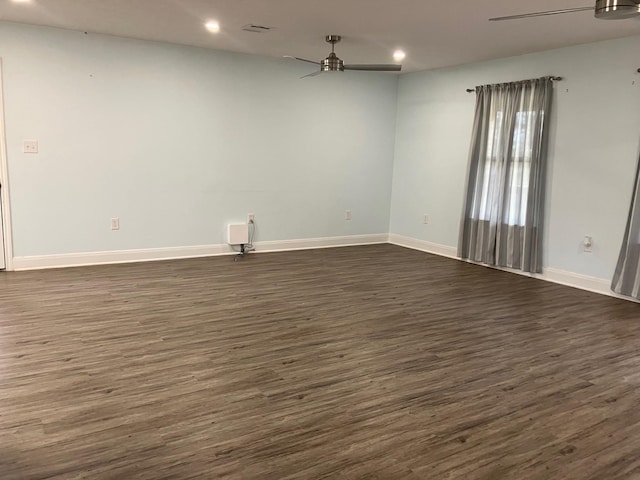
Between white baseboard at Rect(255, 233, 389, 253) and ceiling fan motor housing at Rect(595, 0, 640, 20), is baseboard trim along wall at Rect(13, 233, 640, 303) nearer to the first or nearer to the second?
white baseboard at Rect(255, 233, 389, 253)

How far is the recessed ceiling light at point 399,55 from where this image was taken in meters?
5.89

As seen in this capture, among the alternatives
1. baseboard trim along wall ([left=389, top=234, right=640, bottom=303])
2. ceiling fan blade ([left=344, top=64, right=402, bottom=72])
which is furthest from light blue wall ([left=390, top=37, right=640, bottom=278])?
ceiling fan blade ([left=344, top=64, right=402, bottom=72])

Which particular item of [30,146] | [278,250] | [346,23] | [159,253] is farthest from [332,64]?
[30,146]

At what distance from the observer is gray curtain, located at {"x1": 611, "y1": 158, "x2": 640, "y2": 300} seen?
15.8ft

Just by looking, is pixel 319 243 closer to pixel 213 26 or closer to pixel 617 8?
pixel 213 26

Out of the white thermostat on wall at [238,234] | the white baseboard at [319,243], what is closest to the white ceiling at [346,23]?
the white thermostat on wall at [238,234]

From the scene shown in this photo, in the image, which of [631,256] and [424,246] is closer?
[631,256]

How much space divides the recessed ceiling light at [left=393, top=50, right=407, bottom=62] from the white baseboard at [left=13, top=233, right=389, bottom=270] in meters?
2.67

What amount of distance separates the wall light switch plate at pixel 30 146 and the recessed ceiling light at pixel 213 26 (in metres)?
2.26

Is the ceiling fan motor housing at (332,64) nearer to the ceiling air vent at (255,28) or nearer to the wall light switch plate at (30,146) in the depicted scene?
the ceiling air vent at (255,28)

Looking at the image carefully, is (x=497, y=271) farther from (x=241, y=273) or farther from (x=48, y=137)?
(x=48, y=137)

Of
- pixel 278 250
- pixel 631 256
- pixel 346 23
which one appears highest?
pixel 346 23

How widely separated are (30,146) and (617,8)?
5.45 metres

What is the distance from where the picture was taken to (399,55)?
19.9 ft
